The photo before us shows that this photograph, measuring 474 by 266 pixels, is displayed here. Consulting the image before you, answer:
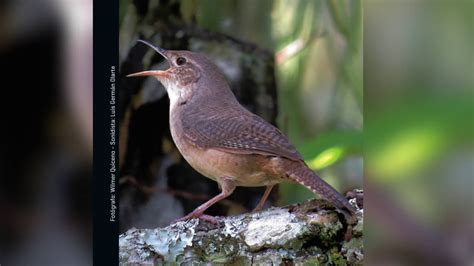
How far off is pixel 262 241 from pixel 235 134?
0.35 meters

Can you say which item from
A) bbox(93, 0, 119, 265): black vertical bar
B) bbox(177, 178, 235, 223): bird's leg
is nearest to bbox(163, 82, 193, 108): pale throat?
bbox(93, 0, 119, 265): black vertical bar

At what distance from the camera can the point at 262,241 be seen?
2.29 m

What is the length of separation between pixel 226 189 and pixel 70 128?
57cm

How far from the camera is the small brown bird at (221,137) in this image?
2248mm

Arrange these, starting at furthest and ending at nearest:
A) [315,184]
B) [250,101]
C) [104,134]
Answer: [250,101]
[104,134]
[315,184]

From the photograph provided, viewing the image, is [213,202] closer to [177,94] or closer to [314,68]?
[177,94]

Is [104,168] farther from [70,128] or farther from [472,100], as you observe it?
[472,100]

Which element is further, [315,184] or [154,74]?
[154,74]

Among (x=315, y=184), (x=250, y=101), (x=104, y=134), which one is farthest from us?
(x=250, y=101)

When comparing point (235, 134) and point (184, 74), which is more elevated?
point (184, 74)

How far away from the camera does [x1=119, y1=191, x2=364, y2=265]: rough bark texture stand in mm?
2287

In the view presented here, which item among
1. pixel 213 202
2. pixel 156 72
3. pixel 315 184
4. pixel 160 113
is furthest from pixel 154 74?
pixel 315 184

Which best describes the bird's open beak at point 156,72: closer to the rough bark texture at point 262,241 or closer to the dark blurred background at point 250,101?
the dark blurred background at point 250,101

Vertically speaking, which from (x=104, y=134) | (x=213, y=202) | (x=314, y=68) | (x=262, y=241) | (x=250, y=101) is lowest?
(x=262, y=241)
